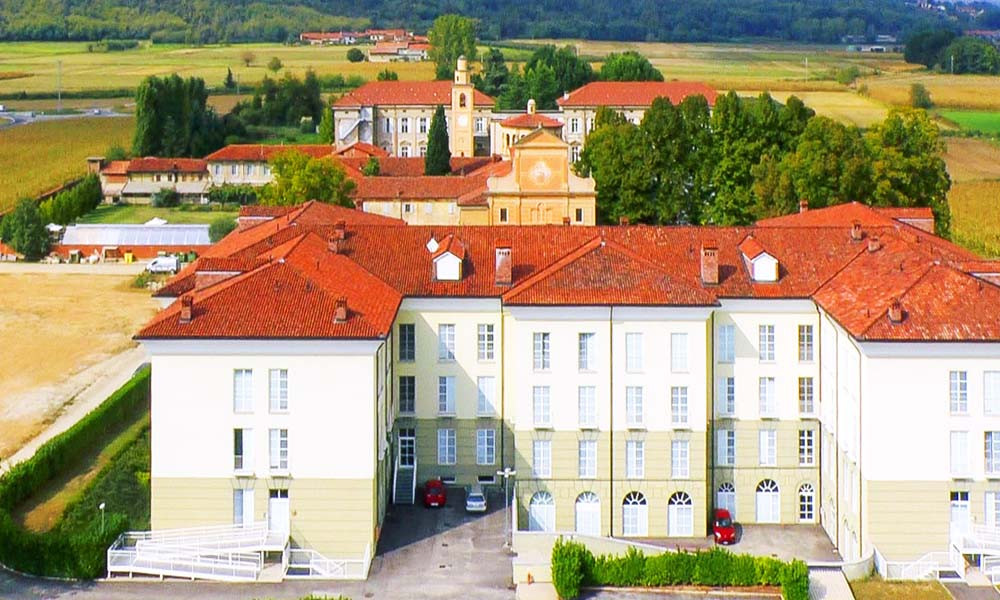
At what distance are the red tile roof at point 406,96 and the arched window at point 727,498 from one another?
82848 millimetres

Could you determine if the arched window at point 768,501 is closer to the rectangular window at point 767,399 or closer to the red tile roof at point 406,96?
the rectangular window at point 767,399

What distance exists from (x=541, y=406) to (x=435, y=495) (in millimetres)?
3977

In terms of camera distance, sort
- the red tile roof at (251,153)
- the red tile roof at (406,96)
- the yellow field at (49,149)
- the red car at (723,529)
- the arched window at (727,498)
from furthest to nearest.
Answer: the red tile roof at (406,96)
the yellow field at (49,149)
the red tile roof at (251,153)
the arched window at (727,498)
the red car at (723,529)

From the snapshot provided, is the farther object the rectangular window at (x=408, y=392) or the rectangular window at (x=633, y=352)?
the rectangular window at (x=408, y=392)

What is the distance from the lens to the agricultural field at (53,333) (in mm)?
58025

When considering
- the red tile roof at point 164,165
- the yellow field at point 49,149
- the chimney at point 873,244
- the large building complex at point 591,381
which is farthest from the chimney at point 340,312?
the red tile roof at point 164,165

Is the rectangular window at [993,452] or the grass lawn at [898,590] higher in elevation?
the rectangular window at [993,452]

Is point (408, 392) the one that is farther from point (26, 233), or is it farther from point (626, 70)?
point (626, 70)

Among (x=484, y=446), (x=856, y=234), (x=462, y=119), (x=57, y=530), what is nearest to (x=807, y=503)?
(x=856, y=234)

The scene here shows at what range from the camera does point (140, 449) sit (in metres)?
51.1

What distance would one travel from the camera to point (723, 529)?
42844 millimetres

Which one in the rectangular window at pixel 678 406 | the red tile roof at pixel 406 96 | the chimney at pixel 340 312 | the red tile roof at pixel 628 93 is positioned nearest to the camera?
the chimney at pixel 340 312

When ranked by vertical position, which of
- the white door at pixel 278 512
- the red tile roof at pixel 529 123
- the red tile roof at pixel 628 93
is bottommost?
the white door at pixel 278 512

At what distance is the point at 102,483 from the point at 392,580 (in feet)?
41.6
